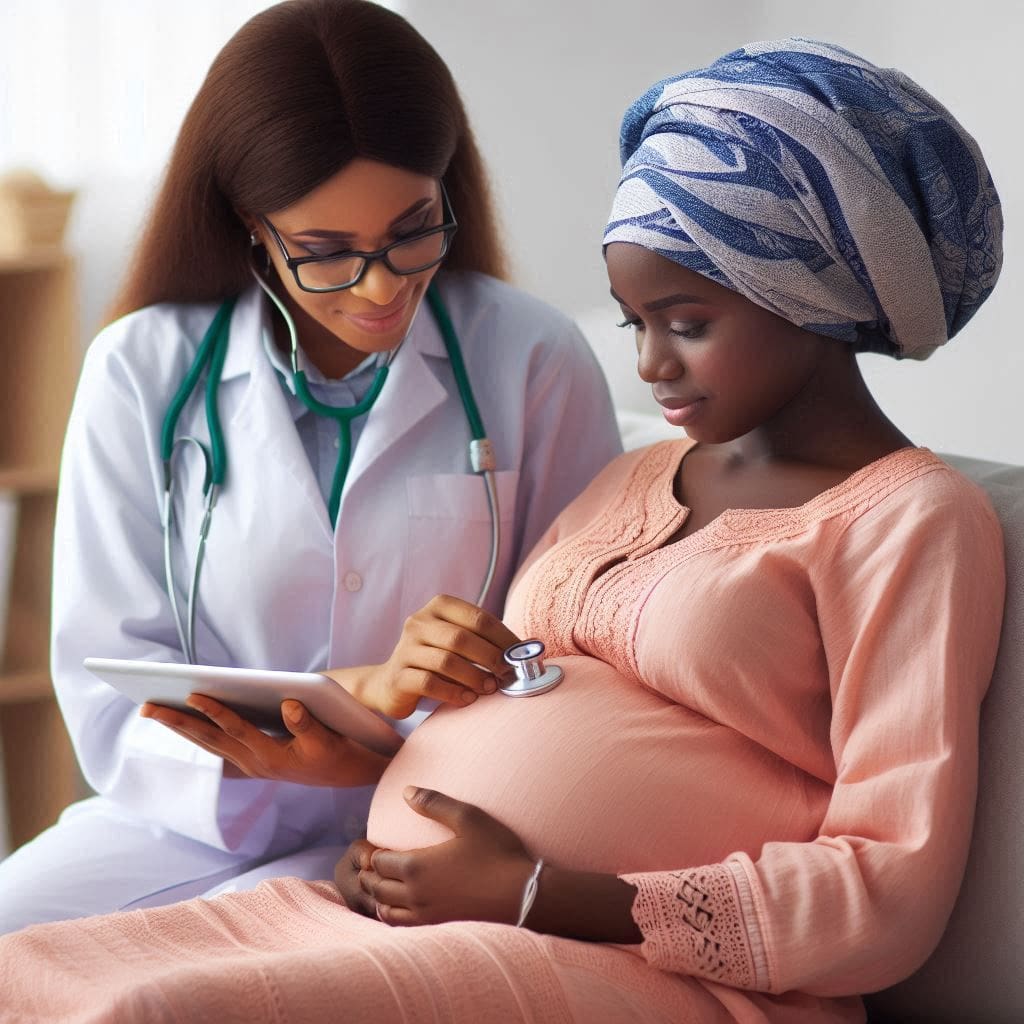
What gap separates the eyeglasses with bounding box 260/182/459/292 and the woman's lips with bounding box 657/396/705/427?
0.39 m

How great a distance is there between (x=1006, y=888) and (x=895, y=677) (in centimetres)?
24

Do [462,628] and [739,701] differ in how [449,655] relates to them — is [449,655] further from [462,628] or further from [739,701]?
[739,701]

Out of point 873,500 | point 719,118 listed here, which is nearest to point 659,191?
point 719,118

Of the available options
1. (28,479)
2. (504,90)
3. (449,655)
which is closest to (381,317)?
(449,655)

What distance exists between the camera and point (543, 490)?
1884 mm

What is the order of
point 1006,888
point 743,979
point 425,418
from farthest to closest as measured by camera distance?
1. point 425,418
2. point 1006,888
3. point 743,979

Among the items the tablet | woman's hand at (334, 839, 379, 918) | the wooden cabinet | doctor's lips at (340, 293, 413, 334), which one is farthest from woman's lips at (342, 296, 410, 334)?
the wooden cabinet

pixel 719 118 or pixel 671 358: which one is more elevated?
pixel 719 118

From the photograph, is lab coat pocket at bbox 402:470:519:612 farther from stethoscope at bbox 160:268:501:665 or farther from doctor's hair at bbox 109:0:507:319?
doctor's hair at bbox 109:0:507:319

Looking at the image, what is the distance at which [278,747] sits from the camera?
1.58 metres

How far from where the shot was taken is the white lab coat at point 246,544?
1.74 metres

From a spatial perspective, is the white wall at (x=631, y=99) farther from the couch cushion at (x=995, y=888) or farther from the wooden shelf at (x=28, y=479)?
the wooden shelf at (x=28, y=479)

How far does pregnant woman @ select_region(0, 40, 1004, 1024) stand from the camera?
1.21 metres

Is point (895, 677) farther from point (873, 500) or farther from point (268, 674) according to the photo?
point (268, 674)
